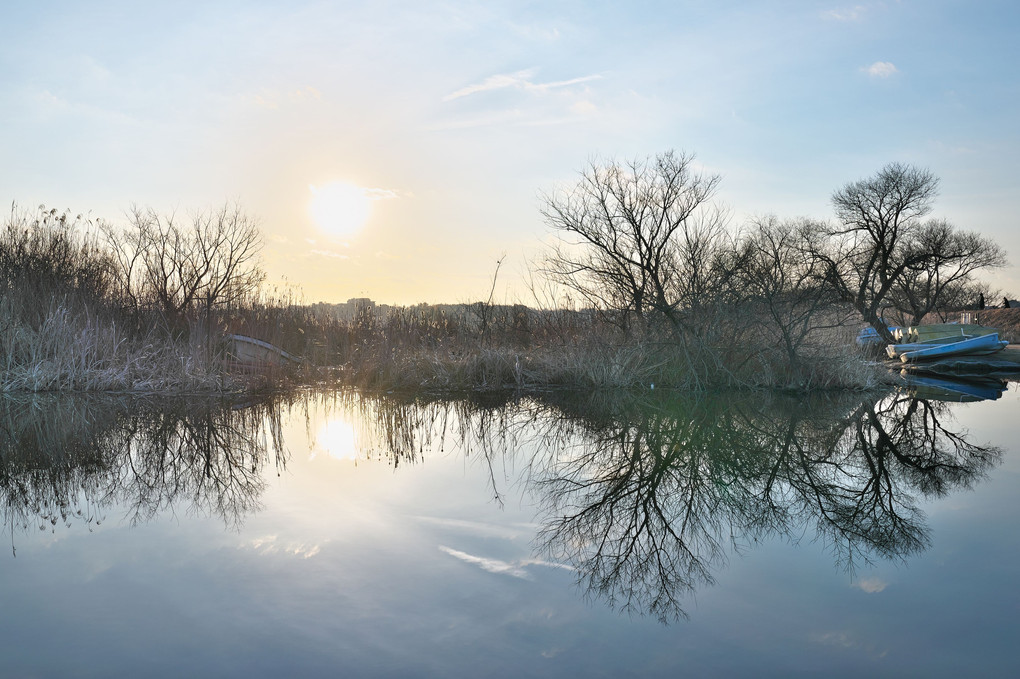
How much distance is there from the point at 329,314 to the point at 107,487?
38.0ft

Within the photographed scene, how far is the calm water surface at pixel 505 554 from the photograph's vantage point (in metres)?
3.02

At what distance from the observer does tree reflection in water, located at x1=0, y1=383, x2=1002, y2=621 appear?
4562mm

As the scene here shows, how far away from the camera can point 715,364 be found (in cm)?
1394

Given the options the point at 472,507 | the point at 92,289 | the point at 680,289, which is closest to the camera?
the point at 472,507

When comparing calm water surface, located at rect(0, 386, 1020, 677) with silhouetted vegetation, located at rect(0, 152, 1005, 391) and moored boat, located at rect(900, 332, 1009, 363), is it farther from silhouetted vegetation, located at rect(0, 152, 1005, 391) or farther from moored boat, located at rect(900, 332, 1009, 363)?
moored boat, located at rect(900, 332, 1009, 363)

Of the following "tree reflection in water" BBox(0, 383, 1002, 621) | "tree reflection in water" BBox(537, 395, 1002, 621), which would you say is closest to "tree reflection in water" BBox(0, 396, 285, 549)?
"tree reflection in water" BBox(0, 383, 1002, 621)

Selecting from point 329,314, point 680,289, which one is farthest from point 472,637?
point 329,314

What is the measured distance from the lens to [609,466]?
6.79m

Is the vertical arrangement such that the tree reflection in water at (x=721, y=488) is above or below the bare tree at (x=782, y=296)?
below

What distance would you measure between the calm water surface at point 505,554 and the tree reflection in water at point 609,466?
4 cm

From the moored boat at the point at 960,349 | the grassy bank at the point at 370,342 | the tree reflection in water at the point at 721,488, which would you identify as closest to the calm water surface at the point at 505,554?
the tree reflection in water at the point at 721,488

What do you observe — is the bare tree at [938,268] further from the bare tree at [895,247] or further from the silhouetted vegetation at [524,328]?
the silhouetted vegetation at [524,328]

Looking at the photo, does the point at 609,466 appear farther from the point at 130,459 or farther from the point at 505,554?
the point at 130,459

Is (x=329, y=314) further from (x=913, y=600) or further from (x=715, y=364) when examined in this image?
(x=913, y=600)
